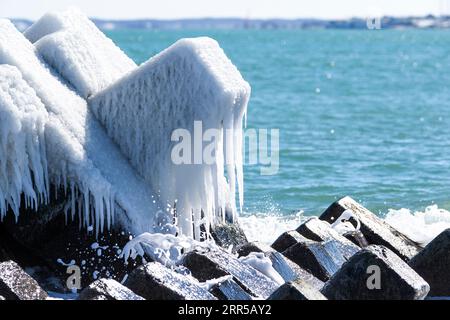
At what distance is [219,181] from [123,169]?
0.79 metres

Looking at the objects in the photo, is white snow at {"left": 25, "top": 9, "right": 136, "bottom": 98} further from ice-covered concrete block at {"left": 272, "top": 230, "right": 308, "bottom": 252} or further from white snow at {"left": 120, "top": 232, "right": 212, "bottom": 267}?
ice-covered concrete block at {"left": 272, "top": 230, "right": 308, "bottom": 252}

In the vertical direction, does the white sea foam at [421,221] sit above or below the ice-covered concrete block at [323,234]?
below

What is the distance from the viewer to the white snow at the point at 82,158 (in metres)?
9.89

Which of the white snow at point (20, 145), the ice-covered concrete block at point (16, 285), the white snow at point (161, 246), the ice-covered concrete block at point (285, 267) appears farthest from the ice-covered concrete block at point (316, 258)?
the ice-covered concrete block at point (16, 285)

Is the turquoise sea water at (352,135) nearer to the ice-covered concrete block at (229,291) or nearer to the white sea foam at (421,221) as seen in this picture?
the white sea foam at (421,221)

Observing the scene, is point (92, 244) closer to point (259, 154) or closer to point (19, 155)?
point (19, 155)

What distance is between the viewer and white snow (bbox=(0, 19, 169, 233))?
9.89 m

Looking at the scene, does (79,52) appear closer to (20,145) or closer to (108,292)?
(20,145)

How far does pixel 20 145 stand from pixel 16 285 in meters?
1.63

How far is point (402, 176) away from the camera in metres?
21.3

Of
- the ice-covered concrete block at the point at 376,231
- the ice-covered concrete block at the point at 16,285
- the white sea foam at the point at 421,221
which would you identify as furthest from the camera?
the white sea foam at the point at 421,221

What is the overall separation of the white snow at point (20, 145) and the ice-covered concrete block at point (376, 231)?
324cm
